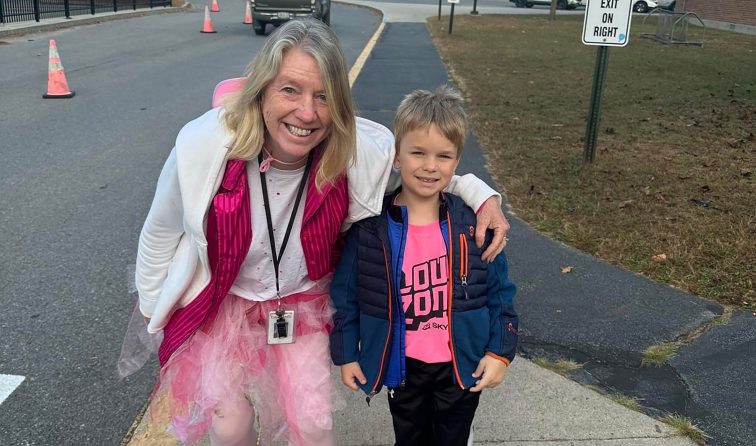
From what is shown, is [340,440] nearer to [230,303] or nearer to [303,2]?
[230,303]

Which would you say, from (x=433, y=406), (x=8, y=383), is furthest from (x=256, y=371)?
(x=8, y=383)

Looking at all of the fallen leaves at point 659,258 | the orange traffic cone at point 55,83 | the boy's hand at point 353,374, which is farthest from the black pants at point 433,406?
the orange traffic cone at point 55,83

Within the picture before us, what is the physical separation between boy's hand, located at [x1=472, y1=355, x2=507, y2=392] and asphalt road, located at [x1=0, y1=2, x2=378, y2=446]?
1461 mm

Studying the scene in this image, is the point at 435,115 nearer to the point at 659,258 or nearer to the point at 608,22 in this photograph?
the point at 659,258

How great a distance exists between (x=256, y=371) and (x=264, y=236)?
0.51 m

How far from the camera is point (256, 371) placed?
7.84ft

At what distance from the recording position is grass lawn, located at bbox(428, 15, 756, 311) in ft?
14.9

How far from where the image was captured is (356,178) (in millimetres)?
2225

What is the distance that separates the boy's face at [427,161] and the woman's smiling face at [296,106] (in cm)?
29

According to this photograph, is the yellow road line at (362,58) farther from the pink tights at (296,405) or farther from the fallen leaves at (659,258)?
the pink tights at (296,405)

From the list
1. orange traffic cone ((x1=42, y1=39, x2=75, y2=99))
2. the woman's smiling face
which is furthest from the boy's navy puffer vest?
orange traffic cone ((x1=42, y1=39, x2=75, y2=99))

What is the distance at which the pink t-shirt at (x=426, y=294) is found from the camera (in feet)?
7.30

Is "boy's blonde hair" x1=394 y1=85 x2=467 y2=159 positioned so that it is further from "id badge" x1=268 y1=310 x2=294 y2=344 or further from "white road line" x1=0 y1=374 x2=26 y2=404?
"white road line" x1=0 y1=374 x2=26 y2=404

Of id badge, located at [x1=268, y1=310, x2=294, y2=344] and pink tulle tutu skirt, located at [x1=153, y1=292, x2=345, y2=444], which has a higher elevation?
id badge, located at [x1=268, y1=310, x2=294, y2=344]
